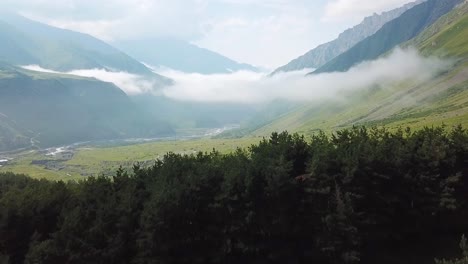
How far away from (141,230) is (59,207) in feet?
52.5

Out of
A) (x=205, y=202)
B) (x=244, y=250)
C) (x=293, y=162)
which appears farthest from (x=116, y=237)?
(x=293, y=162)

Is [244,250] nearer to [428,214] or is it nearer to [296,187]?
[296,187]

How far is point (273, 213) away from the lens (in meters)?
55.3

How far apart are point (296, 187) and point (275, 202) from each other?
11.2 ft

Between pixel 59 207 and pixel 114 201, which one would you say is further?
pixel 59 207

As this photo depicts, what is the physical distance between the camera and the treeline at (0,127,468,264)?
5253 centimetres

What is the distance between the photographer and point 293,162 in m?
60.3

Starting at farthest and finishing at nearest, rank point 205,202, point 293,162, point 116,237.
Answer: point 293,162 < point 205,202 < point 116,237

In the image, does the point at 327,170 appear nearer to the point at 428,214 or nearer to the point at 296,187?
the point at 296,187

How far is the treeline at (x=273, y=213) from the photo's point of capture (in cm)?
5253

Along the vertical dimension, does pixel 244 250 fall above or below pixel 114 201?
below

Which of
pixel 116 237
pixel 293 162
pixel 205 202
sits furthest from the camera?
pixel 293 162

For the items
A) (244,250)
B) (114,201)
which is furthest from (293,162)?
(114,201)

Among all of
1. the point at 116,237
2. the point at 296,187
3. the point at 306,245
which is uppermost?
the point at 296,187
